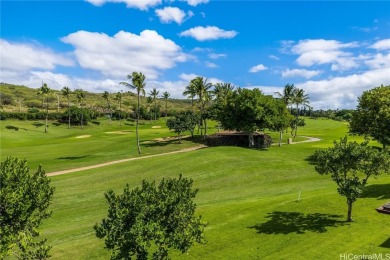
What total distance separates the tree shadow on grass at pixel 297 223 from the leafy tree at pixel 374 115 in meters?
27.2

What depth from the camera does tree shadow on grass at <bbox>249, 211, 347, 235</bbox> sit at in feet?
93.1

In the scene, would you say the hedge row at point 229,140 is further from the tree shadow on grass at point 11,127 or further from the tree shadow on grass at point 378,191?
the tree shadow on grass at point 11,127

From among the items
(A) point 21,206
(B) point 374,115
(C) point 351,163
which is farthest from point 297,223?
(B) point 374,115

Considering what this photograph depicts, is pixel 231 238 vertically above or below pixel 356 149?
below

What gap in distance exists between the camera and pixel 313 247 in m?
24.5

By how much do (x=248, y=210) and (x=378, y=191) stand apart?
16.1m

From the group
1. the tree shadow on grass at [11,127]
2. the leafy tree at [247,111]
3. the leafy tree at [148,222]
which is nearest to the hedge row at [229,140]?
the leafy tree at [247,111]

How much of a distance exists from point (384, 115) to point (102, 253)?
45773mm

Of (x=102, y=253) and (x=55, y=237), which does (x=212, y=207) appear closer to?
(x=102, y=253)

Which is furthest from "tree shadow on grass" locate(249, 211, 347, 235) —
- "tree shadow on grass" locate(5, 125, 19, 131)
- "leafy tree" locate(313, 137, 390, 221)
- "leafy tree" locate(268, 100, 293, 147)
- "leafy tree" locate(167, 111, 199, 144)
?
"tree shadow on grass" locate(5, 125, 19, 131)

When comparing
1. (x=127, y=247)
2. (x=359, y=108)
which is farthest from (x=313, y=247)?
(x=359, y=108)

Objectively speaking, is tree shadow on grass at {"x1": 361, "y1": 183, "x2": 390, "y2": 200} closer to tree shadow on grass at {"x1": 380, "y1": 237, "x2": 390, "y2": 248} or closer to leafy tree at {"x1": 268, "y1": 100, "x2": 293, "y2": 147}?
tree shadow on grass at {"x1": 380, "y1": 237, "x2": 390, "y2": 248}

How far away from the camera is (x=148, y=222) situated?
59.9 ft

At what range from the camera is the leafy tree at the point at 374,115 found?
5119 centimetres
